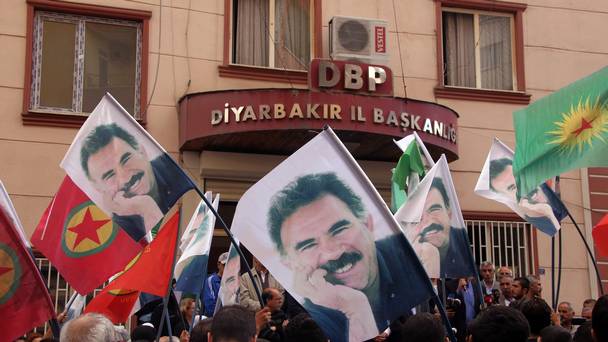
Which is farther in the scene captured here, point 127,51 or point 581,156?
point 127,51

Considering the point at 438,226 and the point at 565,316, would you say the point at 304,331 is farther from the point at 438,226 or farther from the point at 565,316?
the point at 565,316

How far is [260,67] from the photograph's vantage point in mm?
14000

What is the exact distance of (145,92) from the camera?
13430 millimetres

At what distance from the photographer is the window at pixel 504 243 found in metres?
14.5

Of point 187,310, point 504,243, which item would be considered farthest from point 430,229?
point 504,243

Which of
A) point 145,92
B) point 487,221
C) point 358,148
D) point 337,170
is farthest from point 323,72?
point 337,170

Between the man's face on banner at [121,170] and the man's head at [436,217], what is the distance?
248cm

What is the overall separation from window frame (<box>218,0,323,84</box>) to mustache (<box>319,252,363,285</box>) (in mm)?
8674

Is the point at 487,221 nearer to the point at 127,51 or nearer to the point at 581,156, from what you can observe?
the point at 127,51

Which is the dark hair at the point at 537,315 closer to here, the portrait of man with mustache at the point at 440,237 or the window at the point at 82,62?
the portrait of man with mustache at the point at 440,237

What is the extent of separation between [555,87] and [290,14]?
4.86m

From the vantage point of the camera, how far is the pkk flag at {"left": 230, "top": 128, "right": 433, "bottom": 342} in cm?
543

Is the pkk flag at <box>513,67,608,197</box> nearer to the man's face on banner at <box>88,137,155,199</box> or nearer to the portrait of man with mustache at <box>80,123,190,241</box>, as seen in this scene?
the portrait of man with mustache at <box>80,123,190,241</box>

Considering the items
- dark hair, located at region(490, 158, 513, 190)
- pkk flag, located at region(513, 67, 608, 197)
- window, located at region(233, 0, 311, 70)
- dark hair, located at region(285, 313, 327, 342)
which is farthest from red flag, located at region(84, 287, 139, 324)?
window, located at region(233, 0, 311, 70)
